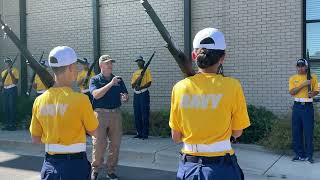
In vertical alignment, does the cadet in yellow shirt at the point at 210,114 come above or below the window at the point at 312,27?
below

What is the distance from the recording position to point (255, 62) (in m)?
11.7

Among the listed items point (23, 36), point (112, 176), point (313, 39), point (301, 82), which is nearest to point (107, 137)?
point (112, 176)

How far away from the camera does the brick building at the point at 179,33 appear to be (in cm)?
1130

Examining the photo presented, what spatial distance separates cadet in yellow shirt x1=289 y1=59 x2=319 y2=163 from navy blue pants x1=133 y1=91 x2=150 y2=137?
13.0ft

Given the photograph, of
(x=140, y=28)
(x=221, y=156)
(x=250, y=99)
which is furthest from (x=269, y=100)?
(x=221, y=156)

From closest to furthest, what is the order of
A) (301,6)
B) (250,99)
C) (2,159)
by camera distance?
(2,159)
(301,6)
(250,99)

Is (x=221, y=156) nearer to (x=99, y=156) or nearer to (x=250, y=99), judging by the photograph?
(x=99, y=156)

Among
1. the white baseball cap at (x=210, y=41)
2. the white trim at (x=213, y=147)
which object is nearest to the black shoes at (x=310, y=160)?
the white trim at (x=213, y=147)

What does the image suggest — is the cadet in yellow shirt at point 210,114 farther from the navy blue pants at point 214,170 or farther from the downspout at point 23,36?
the downspout at point 23,36

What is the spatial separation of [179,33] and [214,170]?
9.49 metres

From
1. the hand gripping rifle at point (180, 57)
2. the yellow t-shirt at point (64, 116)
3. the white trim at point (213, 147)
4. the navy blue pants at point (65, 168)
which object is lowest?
A: the navy blue pants at point (65, 168)

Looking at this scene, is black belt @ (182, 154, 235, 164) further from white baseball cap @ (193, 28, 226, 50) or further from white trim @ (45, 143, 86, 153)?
white trim @ (45, 143, 86, 153)

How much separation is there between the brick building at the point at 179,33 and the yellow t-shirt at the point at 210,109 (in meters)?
8.10

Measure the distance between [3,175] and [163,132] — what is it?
15.1 ft
